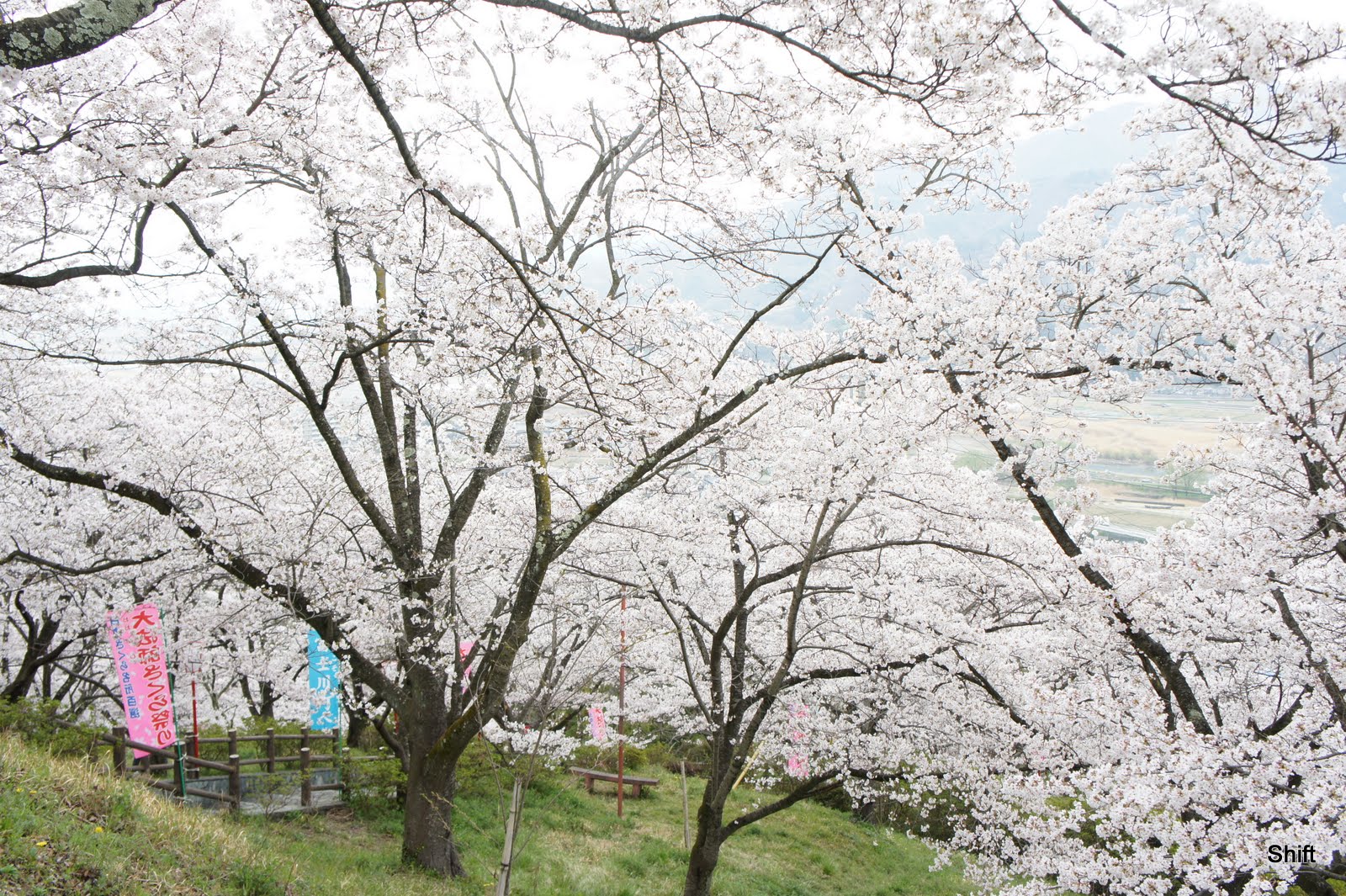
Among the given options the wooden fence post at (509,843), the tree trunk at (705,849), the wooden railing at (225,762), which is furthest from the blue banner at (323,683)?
the wooden fence post at (509,843)

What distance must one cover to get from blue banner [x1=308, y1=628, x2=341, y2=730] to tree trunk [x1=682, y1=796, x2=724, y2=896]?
4.47m

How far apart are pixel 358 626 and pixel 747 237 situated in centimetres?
880

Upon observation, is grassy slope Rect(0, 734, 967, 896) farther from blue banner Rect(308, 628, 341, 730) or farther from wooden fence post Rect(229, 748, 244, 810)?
blue banner Rect(308, 628, 341, 730)

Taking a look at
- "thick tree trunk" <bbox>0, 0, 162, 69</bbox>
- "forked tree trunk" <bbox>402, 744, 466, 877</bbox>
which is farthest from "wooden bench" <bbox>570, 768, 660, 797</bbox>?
"thick tree trunk" <bbox>0, 0, 162, 69</bbox>

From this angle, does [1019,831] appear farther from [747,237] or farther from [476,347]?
[476,347]

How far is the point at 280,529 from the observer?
8680 mm

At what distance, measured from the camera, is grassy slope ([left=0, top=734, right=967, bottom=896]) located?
3.58 metres

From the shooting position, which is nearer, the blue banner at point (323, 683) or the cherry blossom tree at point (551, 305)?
the cherry blossom tree at point (551, 305)

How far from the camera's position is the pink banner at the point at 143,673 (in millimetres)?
8602

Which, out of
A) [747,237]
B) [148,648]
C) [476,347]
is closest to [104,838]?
[476,347]

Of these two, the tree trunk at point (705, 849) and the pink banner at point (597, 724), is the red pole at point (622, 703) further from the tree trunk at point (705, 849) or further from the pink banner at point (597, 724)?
the tree trunk at point (705, 849)

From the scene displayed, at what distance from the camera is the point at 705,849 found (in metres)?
8.51

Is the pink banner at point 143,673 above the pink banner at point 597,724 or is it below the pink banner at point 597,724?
above

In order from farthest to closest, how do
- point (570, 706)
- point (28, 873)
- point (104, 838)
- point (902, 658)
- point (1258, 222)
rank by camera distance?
point (570, 706) → point (902, 658) → point (1258, 222) → point (104, 838) → point (28, 873)
